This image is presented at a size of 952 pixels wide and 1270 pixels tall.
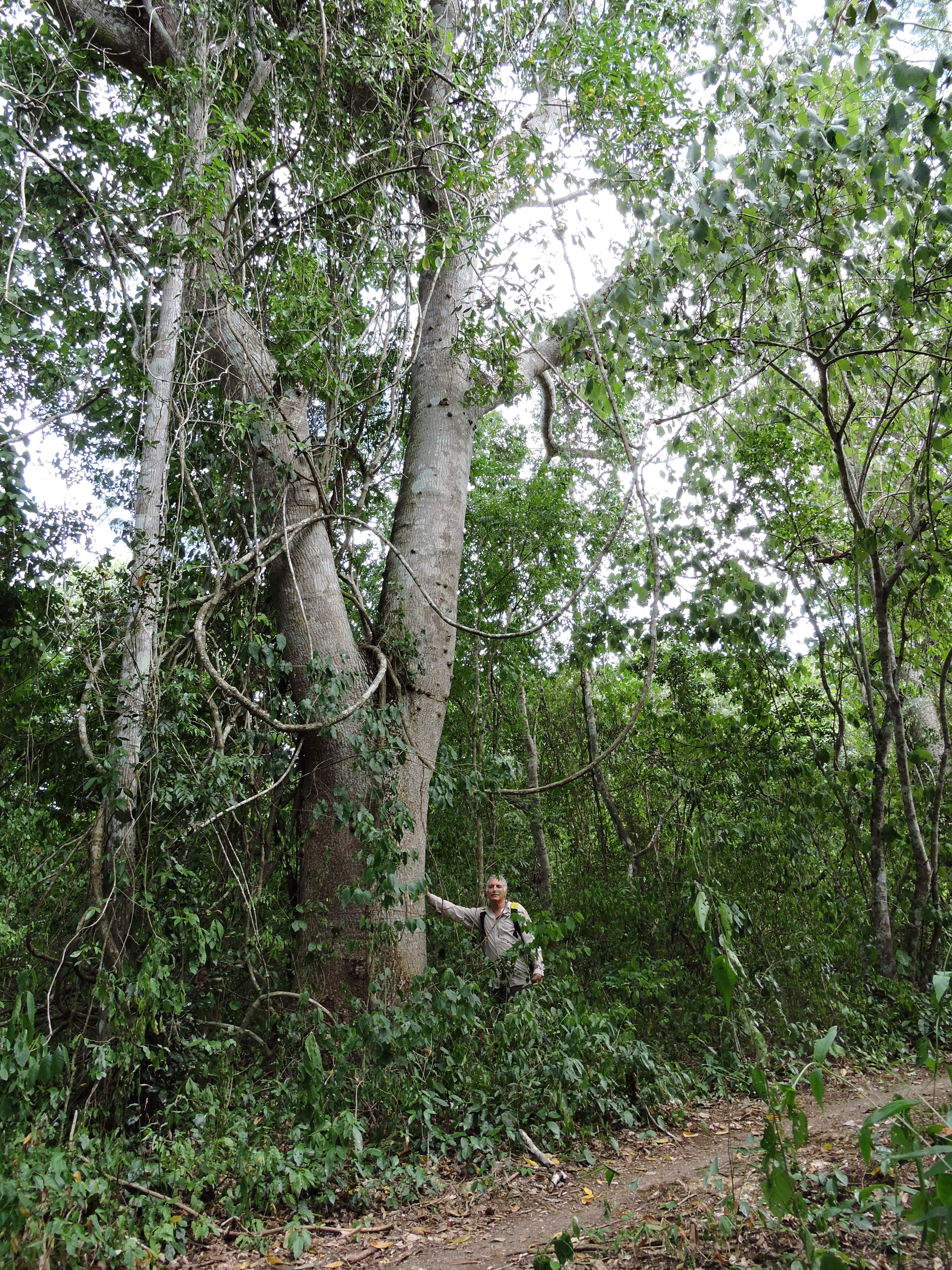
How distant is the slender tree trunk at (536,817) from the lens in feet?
23.6

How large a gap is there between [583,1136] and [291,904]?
1823 millimetres

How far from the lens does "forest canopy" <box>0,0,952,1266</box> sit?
10.8 feet

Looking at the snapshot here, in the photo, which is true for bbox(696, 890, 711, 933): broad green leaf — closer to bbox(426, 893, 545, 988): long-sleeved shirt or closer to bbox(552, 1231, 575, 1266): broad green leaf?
bbox(552, 1231, 575, 1266): broad green leaf

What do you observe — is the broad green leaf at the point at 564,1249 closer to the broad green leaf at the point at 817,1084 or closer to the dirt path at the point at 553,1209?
the dirt path at the point at 553,1209

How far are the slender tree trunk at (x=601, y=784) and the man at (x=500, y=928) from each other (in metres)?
1.89

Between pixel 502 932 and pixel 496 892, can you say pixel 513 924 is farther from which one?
pixel 496 892

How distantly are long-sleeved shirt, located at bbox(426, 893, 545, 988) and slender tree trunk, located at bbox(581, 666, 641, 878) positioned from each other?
6.22 ft

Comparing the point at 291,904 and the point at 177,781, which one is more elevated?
the point at 177,781

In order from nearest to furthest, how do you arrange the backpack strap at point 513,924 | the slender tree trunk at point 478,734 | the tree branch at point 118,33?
the backpack strap at point 513,924 → the tree branch at point 118,33 → the slender tree trunk at point 478,734

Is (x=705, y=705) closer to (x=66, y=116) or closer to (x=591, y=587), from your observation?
(x=591, y=587)

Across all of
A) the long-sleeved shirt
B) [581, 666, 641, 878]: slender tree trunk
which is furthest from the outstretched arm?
[581, 666, 641, 878]: slender tree trunk

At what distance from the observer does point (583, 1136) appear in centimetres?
347

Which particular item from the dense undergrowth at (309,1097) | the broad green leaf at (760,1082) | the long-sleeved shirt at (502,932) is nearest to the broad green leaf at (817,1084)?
the broad green leaf at (760,1082)

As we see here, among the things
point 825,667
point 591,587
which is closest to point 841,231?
point 825,667
